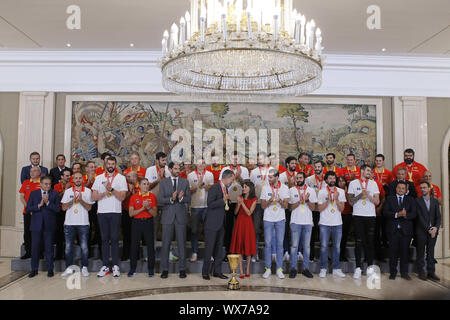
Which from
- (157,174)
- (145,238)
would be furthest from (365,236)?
(157,174)

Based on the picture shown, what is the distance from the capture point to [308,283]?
584cm

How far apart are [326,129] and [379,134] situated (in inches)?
47.6

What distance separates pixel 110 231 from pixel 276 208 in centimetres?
283

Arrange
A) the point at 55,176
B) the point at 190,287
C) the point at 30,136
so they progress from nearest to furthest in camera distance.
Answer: the point at 190,287 < the point at 55,176 < the point at 30,136

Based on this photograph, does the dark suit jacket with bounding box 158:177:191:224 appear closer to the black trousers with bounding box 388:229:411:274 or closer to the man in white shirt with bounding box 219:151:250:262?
the man in white shirt with bounding box 219:151:250:262

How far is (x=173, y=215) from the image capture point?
20.3 ft

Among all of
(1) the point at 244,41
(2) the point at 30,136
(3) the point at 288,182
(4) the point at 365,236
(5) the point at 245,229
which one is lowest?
(4) the point at 365,236

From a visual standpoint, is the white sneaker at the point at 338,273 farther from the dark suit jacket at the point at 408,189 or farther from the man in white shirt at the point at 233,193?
the man in white shirt at the point at 233,193

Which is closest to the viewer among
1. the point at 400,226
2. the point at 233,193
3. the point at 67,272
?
the point at 67,272

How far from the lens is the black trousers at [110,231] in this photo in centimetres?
620

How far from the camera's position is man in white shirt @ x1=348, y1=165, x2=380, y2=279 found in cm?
633

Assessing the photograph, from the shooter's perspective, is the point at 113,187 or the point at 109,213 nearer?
the point at 109,213

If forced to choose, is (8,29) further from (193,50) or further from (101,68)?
(193,50)

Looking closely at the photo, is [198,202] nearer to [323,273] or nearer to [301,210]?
[301,210]
